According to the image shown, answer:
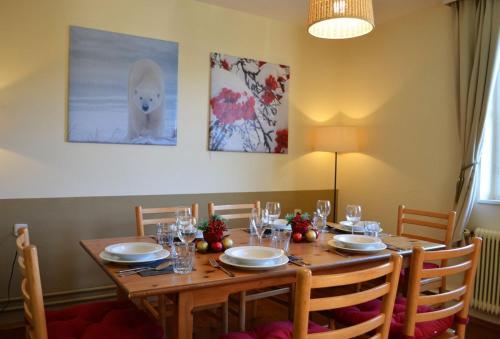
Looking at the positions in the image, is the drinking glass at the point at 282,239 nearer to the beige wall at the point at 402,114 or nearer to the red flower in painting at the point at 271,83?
the beige wall at the point at 402,114

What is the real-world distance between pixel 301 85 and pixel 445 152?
149cm

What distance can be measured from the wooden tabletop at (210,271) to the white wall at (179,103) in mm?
1096

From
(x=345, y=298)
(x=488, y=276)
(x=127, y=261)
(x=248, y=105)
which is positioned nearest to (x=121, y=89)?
(x=248, y=105)

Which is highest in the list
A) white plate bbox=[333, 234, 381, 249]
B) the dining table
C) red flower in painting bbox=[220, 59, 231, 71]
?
red flower in painting bbox=[220, 59, 231, 71]

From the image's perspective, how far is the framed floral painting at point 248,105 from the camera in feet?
11.6

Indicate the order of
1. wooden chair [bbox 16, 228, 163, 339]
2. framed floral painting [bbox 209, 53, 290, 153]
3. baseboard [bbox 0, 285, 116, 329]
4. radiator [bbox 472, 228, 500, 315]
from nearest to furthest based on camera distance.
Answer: wooden chair [bbox 16, 228, 163, 339] → baseboard [bbox 0, 285, 116, 329] → radiator [bbox 472, 228, 500, 315] → framed floral painting [bbox 209, 53, 290, 153]

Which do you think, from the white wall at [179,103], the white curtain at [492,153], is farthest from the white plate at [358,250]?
the white wall at [179,103]

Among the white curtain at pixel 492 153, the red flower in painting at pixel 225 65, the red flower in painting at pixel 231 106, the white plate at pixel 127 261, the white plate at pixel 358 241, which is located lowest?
the white plate at pixel 127 261

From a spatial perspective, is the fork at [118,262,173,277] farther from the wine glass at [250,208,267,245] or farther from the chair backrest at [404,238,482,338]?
the chair backrest at [404,238,482,338]

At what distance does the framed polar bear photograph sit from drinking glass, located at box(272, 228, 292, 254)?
1.57 meters

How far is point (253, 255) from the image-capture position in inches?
72.4

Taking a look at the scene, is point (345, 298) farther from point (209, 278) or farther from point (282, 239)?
point (282, 239)

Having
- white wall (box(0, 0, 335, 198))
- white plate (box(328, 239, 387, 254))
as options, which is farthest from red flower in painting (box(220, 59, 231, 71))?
white plate (box(328, 239, 387, 254))

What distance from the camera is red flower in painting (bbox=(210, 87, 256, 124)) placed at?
11.6ft
